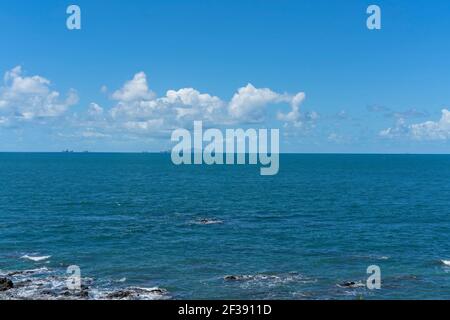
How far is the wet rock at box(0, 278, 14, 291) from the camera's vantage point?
51.8 m

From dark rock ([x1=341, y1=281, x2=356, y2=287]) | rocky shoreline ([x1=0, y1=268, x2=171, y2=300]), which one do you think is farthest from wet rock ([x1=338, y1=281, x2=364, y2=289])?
rocky shoreline ([x1=0, y1=268, x2=171, y2=300])

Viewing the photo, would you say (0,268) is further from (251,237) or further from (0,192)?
(0,192)

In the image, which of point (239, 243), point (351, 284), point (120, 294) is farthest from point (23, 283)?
point (351, 284)

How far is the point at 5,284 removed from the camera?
52531 mm

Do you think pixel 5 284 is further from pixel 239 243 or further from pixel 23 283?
pixel 239 243

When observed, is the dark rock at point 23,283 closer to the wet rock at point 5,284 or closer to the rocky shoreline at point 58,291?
the rocky shoreline at point 58,291

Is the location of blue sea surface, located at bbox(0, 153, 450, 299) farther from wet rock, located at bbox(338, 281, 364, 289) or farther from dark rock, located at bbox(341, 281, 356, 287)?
dark rock, located at bbox(341, 281, 356, 287)

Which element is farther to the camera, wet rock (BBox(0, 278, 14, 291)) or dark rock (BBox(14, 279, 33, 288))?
dark rock (BBox(14, 279, 33, 288))

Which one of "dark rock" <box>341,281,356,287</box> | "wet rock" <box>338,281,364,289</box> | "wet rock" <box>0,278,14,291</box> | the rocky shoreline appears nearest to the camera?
the rocky shoreline

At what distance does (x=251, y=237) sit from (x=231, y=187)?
9733cm

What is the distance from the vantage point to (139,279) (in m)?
57.5

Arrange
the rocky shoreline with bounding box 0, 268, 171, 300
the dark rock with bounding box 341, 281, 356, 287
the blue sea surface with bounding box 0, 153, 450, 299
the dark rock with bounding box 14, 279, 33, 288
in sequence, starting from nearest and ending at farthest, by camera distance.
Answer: the rocky shoreline with bounding box 0, 268, 171, 300 → the dark rock with bounding box 14, 279, 33, 288 → the dark rock with bounding box 341, 281, 356, 287 → the blue sea surface with bounding box 0, 153, 450, 299
